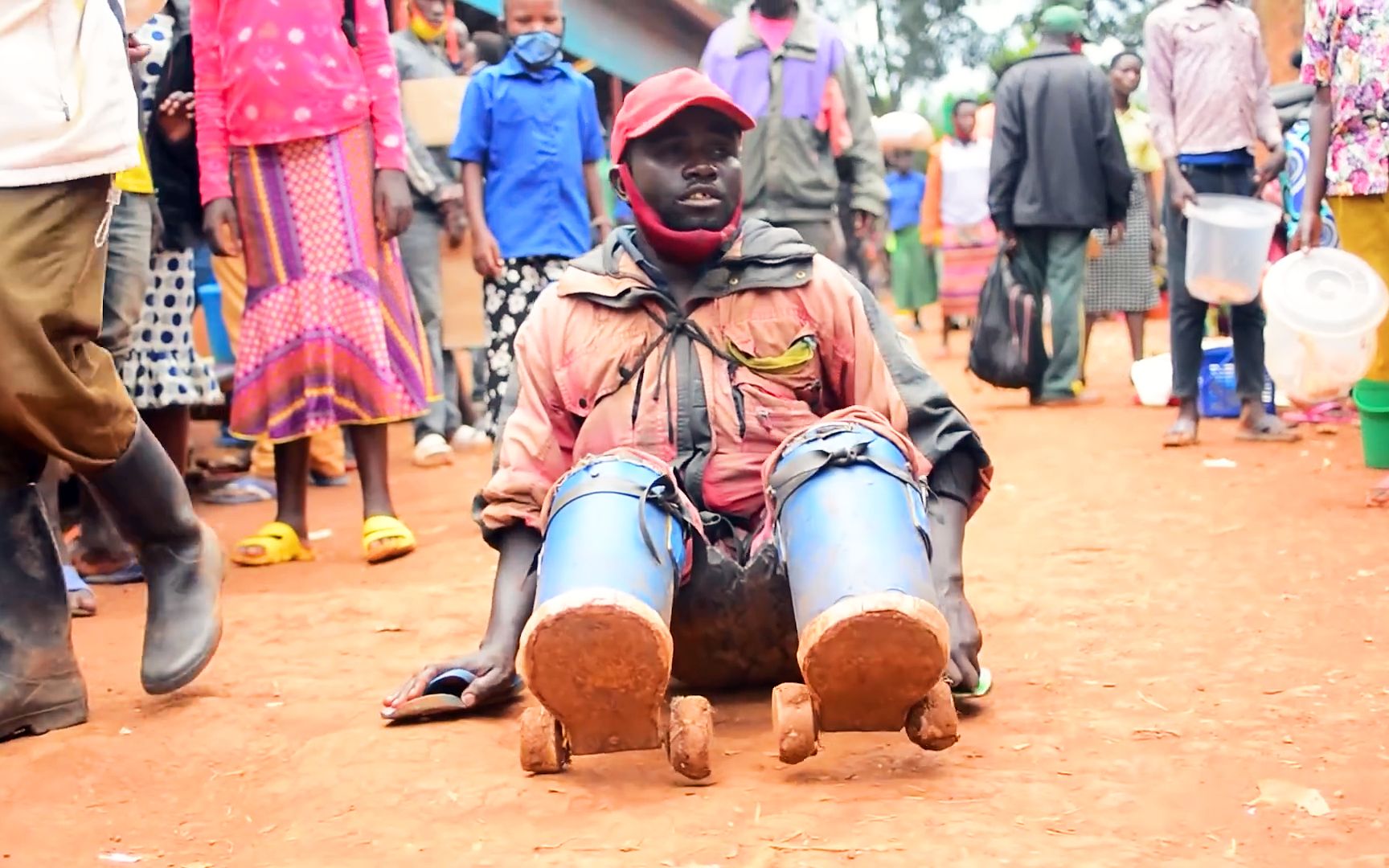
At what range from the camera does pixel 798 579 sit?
2426 millimetres

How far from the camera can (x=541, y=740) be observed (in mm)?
2463

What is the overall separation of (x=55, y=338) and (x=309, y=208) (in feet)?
6.08

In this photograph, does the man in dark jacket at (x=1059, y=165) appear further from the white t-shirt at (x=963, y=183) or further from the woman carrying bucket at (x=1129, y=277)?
the white t-shirt at (x=963, y=183)

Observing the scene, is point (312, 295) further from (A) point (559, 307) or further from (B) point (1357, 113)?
(B) point (1357, 113)

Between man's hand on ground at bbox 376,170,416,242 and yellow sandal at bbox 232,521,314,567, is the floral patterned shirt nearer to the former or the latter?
man's hand on ground at bbox 376,170,416,242

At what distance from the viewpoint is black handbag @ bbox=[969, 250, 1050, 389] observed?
804cm

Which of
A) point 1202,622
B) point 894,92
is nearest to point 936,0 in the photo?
point 894,92

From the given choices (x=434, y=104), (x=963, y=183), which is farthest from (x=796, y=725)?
(x=963, y=183)

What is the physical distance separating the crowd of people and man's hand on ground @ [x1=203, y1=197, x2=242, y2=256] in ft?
0.05

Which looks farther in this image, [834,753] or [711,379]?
[711,379]

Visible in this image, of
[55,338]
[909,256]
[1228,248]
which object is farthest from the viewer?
[909,256]

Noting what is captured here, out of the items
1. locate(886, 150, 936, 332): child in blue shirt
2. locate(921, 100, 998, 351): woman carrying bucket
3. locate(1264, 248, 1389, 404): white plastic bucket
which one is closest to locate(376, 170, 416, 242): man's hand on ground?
locate(1264, 248, 1389, 404): white plastic bucket

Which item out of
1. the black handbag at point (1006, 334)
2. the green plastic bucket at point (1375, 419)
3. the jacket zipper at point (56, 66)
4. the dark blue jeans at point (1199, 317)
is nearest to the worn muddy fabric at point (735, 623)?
the jacket zipper at point (56, 66)

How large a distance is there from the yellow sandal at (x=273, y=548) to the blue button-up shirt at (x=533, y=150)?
1810 millimetres
